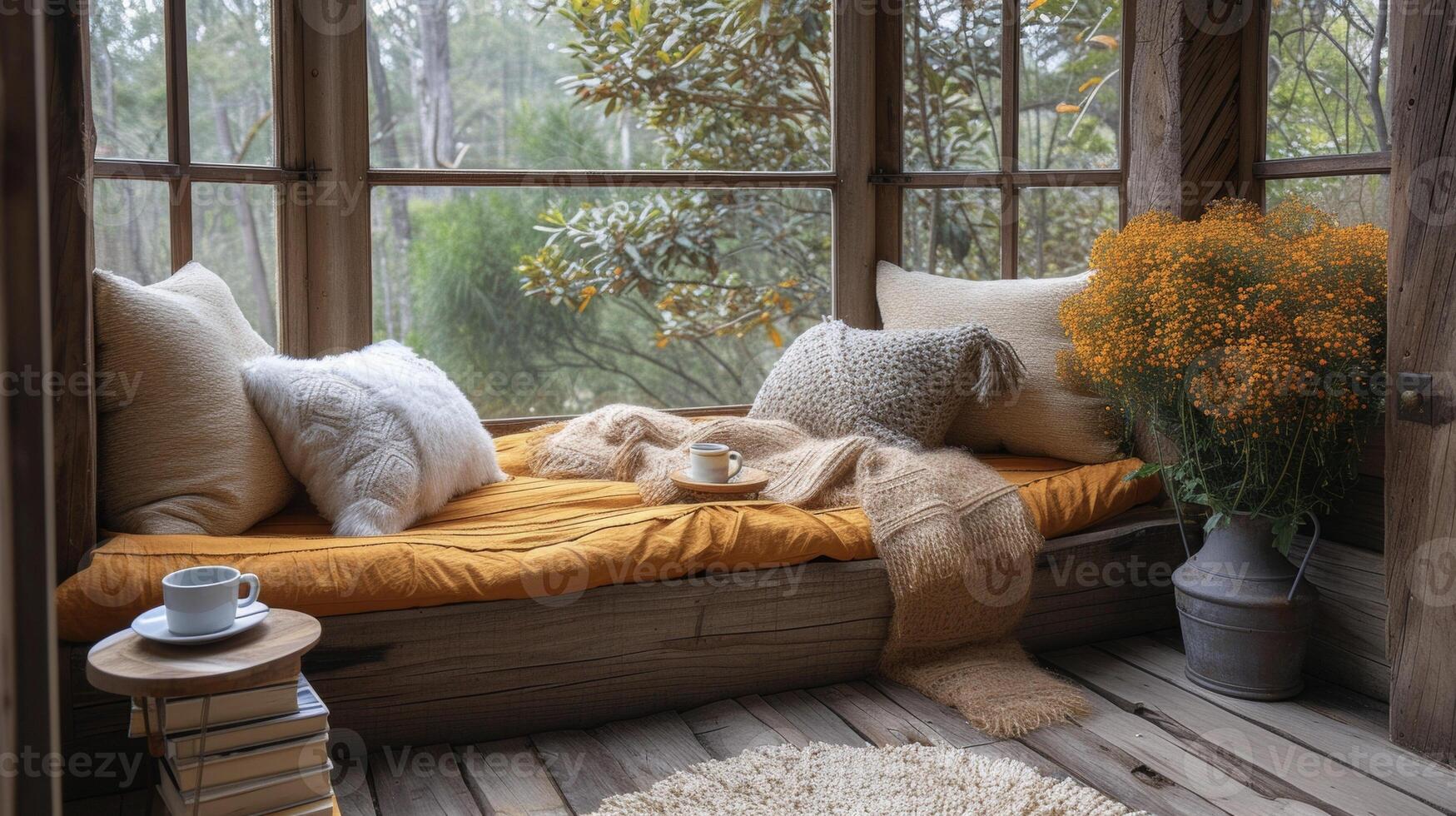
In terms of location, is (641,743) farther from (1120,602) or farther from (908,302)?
(908,302)

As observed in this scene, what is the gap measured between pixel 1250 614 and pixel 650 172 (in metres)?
1.87

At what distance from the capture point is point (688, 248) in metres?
3.26

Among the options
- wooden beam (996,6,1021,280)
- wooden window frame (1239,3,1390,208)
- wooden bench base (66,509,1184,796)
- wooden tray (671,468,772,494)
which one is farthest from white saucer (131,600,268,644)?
wooden window frame (1239,3,1390,208)

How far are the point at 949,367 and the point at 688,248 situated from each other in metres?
0.90

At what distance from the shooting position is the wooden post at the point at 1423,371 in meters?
2.07

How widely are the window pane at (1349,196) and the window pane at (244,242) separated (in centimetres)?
255

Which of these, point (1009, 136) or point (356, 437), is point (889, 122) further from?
point (356, 437)

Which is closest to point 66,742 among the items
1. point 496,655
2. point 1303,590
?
point 496,655

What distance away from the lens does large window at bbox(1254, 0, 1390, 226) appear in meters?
2.64

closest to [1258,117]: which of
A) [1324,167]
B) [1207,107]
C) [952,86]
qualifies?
[1207,107]

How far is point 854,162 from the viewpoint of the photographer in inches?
130

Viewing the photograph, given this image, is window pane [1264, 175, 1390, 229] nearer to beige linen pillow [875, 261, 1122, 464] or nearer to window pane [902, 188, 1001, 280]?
beige linen pillow [875, 261, 1122, 464]

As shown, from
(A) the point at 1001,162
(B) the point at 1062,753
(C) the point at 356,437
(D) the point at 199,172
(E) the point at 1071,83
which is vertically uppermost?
(E) the point at 1071,83

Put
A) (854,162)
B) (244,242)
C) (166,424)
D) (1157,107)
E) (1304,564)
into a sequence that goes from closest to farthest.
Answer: (166,424) < (1304,564) < (244,242) < (1157,107) < (854,162)
